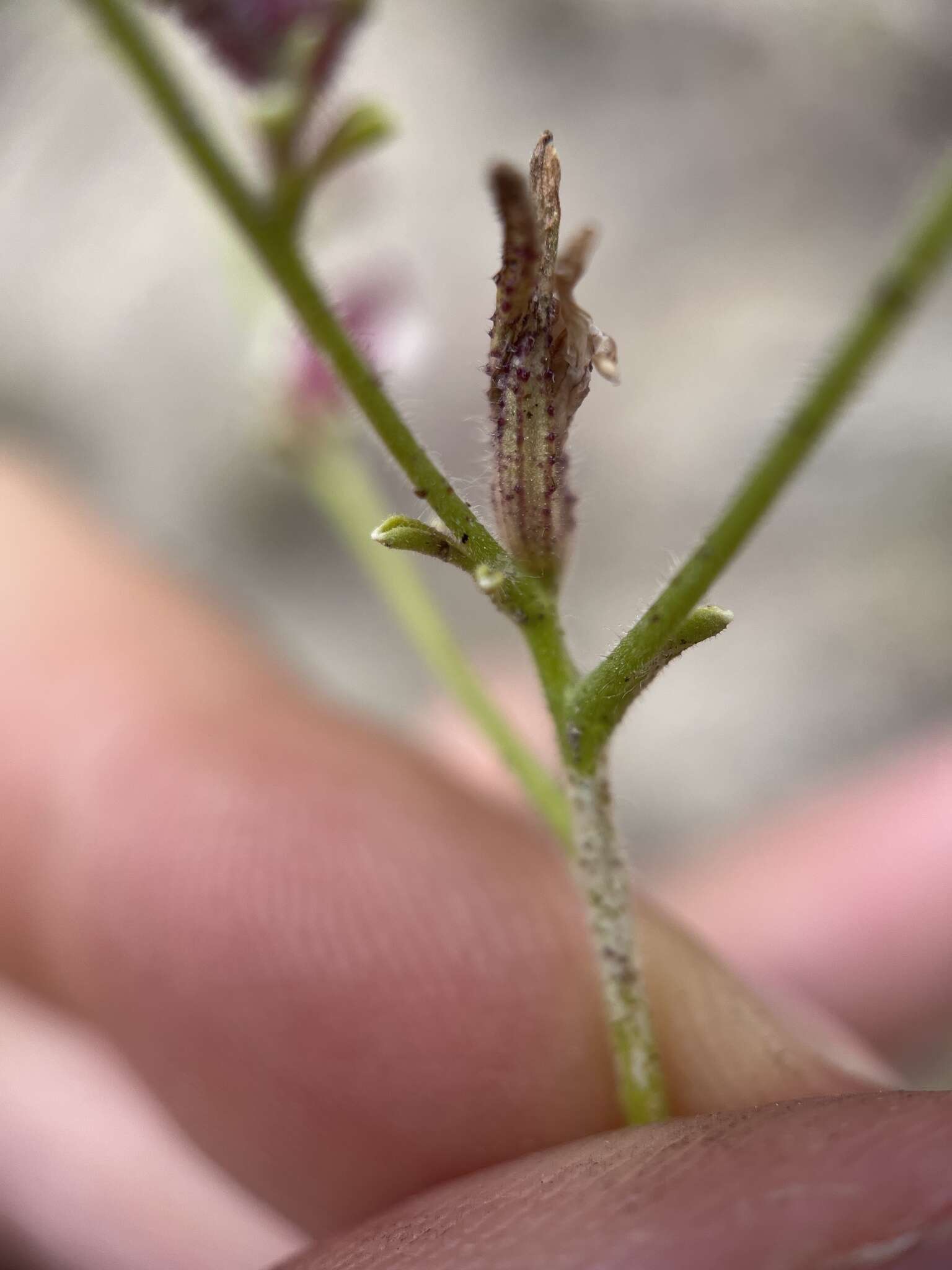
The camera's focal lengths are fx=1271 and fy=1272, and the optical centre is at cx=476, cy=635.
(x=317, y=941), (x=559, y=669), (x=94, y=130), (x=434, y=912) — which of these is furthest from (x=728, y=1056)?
(x=94, y=130)

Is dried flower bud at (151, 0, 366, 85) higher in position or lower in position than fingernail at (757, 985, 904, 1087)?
higher

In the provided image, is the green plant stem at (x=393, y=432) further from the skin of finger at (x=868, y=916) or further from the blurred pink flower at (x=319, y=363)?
the skin of finger at (x=868, y=916)

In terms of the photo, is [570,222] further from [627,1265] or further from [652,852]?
[627,1265]

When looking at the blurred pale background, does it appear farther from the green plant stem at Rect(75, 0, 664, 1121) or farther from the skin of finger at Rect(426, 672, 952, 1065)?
the green plant stem at Rect(75, 0, 664, 1121)

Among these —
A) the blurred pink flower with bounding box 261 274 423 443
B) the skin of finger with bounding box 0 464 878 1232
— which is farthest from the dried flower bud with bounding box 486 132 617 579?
the blurred pink flower with bounding box 261 274 423 443

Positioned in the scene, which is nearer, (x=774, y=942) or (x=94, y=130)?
(x=774, y=942)

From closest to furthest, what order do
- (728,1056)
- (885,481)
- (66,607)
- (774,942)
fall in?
(728,1056), (66,607), (774,942), (885,481)

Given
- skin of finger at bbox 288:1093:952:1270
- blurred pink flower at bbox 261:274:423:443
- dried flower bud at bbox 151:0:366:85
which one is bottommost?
skin of finger at bbox 288:1093:952:1270
